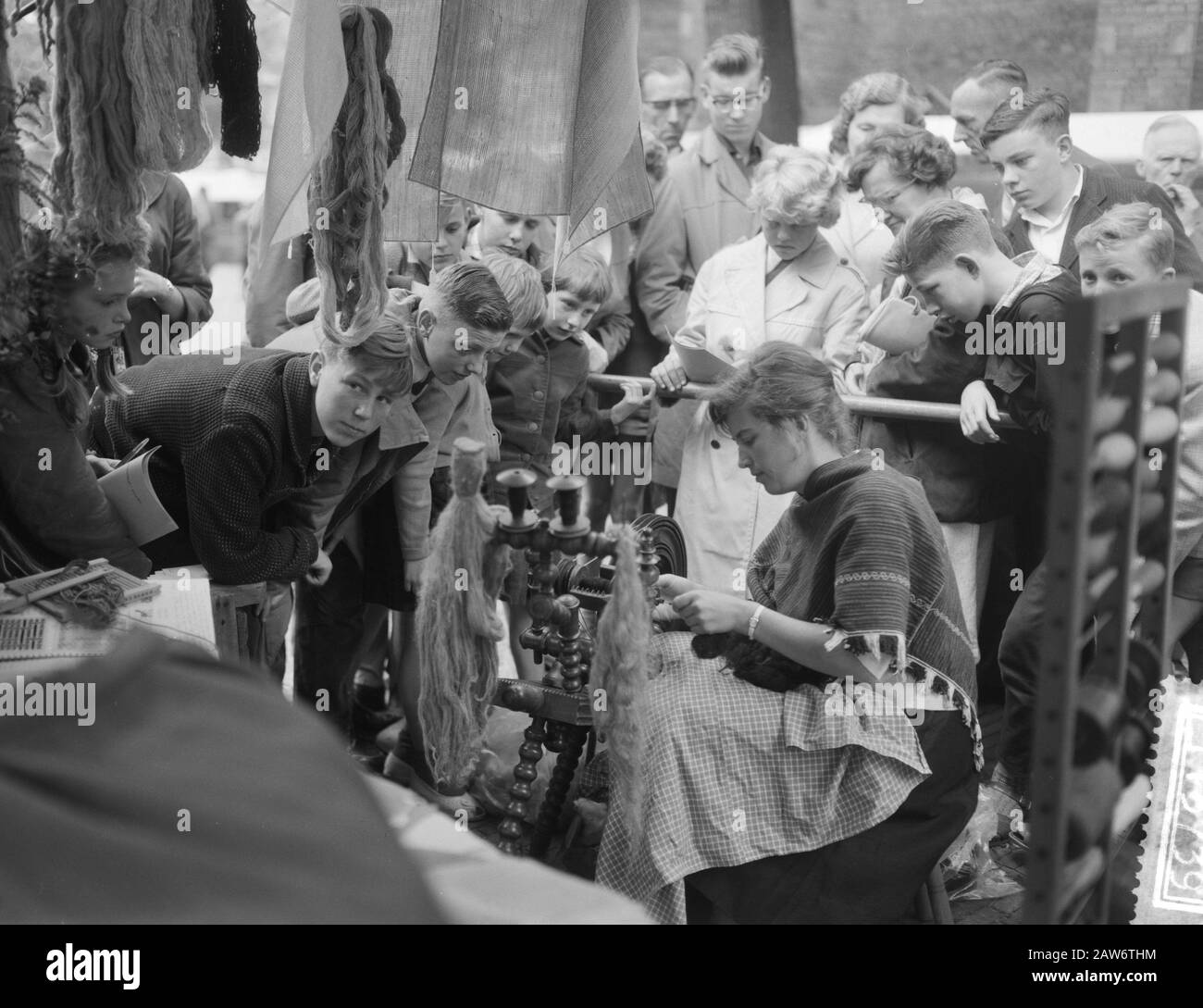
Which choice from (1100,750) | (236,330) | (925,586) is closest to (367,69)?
(925,586)

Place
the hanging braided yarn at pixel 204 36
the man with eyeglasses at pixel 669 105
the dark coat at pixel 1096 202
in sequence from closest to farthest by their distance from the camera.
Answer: the hanging braided yarn at pixel 204 36
the dark coat at pixel 1096 202
the man with eyeglasses at pixel 669 105

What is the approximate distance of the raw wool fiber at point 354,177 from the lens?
2594 mm

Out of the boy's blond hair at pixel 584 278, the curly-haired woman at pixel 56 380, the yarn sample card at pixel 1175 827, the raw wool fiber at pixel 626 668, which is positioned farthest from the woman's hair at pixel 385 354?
the yarn sample card at pixel 1175 827

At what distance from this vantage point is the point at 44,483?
2.68 metres

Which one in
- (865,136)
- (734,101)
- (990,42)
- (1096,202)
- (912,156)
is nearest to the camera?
(1096,202)

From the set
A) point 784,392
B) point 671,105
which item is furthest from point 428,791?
point 671,105

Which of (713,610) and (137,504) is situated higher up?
(137,504)

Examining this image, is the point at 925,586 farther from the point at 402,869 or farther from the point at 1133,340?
the point at 402,869

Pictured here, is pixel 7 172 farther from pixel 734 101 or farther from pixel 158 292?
pixel 734 101

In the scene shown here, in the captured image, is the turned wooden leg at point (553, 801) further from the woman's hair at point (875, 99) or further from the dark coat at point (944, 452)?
the woman's hair at point (875, 99)

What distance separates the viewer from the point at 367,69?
8.53 ft

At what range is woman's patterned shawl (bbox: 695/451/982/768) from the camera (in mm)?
2809

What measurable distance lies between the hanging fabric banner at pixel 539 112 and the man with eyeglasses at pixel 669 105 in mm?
2557

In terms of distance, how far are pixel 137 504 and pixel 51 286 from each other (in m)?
0.59
